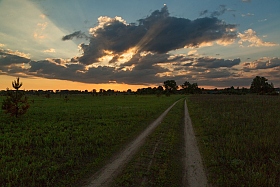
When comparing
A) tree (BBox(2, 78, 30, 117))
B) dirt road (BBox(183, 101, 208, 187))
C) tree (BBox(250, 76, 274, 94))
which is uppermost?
tree (BBox(250, 76, 274, 94))

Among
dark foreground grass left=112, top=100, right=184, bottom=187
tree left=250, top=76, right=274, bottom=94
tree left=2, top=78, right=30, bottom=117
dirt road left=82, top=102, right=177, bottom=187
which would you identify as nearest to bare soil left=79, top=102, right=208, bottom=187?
dirt road left=82, top=102, right=177, bottom=187

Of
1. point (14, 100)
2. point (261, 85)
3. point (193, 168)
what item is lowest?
point (193, 168)

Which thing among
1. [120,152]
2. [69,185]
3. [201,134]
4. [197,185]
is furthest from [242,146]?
[69,185]

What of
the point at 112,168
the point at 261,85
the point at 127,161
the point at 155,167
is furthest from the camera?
the point at 261,85

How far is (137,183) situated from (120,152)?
157 inches

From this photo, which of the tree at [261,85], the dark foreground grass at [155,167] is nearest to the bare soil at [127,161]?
the dark foreground grass at [155,167]

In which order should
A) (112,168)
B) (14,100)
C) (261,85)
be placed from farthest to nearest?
1. (261,85)
2. (14,100)
3. (112,168)

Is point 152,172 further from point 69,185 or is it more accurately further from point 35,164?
point 35,164

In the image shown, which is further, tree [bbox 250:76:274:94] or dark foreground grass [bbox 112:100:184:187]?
tree [bbox 250:76:274:94]

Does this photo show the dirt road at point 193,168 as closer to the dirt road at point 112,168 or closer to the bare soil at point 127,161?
the bare soil at point 127,161

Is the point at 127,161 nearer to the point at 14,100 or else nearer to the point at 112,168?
the point at 112,168

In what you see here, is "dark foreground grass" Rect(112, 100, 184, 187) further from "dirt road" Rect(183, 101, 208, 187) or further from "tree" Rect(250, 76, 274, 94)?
"tree" Rect(250, 76, 274, 94)

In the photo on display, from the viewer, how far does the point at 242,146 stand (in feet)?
36.4

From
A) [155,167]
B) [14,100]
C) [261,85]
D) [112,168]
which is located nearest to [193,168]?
[155,167]
